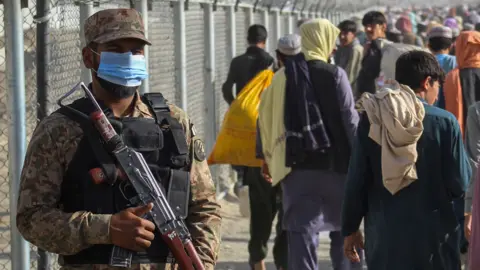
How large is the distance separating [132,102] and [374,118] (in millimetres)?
1469

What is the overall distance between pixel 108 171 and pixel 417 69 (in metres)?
1.93

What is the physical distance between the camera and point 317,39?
6.30 metres

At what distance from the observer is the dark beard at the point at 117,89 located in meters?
3.30

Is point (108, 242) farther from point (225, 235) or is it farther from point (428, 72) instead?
point (225, 235)

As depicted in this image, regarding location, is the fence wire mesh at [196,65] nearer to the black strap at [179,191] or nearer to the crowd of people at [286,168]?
the crowd of people at [286,168]

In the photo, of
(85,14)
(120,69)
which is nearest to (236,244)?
(85,14)

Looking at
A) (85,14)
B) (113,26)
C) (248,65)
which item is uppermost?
(113,26)

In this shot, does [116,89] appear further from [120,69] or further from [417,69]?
[417,69]

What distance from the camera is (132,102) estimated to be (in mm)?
3371

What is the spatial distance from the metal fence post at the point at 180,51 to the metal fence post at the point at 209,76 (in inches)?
53.8

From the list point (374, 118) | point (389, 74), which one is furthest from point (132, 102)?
point (389, 74)

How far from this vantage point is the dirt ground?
8094mm

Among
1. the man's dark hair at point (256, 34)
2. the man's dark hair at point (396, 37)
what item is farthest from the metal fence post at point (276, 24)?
the man's dark hair at point (256, 34)

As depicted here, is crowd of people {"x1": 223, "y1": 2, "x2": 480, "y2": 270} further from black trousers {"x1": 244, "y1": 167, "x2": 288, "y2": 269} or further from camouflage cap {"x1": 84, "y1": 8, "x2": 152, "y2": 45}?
camouflage cap {"x1": 84, "y1": 8, "x2": 152, "y2": 45}
